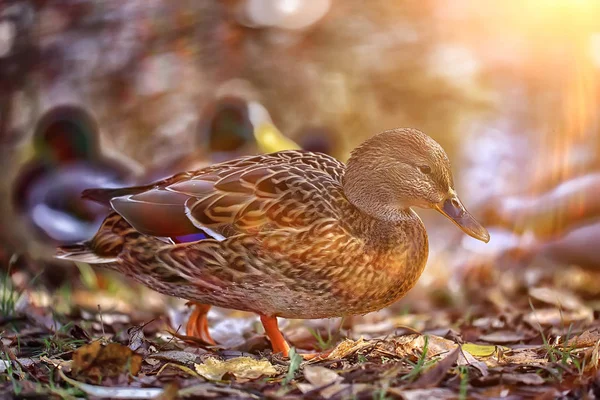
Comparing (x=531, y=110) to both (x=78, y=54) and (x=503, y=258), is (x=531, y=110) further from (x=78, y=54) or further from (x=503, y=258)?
(x=78, y=54)

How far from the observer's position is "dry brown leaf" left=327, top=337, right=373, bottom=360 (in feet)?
10.3

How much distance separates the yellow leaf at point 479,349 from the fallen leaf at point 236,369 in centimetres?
91

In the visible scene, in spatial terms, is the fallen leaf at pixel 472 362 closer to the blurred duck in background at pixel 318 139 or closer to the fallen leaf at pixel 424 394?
the fallen leaf at pixel 424 394

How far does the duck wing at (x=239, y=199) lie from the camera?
3342 millimetres

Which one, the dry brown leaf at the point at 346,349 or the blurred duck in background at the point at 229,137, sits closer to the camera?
the dry brown leaf at the point at 346,349

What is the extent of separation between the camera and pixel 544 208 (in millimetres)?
6699

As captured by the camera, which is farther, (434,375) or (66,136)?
(66,136)

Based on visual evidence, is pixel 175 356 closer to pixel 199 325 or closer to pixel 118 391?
pixel 118 391

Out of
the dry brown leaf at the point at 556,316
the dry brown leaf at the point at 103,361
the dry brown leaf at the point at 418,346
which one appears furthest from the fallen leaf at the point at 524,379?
the dry brown leaf at the point at 556,316

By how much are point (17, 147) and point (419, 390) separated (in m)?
4.84

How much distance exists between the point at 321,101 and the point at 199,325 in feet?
13.7

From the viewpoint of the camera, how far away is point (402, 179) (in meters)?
3.43

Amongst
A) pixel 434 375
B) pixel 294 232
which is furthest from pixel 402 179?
pixel 434 375

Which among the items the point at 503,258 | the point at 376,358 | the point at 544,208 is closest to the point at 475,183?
the point at 544,208
